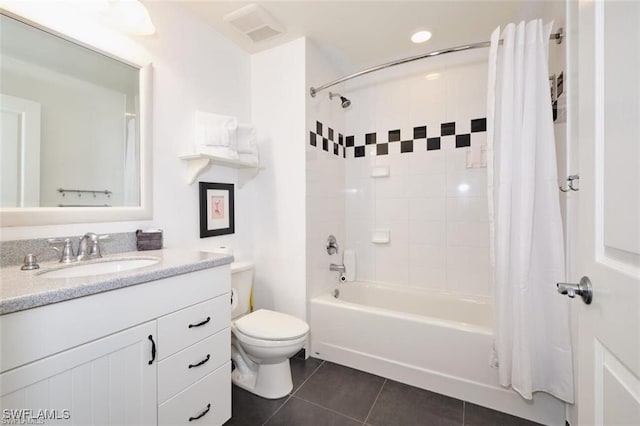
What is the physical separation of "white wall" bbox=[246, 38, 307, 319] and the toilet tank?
1.01 feet

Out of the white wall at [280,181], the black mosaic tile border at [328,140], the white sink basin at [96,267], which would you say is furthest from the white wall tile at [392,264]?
the white sink basin at [96,267]

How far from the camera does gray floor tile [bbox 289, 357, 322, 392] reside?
1.77 metres

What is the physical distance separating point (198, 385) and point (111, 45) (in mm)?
1693

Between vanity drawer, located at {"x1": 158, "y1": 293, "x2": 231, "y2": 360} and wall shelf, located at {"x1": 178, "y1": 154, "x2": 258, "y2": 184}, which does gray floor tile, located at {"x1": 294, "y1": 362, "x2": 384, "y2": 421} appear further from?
wall shelf, located at {"x1": 178, "y1": 154, "x2": 258, "y2": 184}

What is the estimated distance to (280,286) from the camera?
2129 millimetres

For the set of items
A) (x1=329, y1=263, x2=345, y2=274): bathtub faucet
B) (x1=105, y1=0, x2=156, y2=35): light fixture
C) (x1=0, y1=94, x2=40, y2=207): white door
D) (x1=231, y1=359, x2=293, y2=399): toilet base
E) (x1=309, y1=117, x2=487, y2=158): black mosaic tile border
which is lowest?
(x1=231, y1=359, x2=293, y2=399): toilet base

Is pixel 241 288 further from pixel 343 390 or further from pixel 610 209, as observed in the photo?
pixel 610 209

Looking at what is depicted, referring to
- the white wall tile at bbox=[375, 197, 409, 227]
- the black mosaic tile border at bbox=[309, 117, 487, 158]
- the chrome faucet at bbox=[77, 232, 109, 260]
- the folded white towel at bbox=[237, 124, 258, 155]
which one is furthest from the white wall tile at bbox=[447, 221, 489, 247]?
the chrome faucet at bbox=[77, 232, 109, 260]

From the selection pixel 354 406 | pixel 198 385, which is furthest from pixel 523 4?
pixel 198 385

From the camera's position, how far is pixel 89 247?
4.06 feet

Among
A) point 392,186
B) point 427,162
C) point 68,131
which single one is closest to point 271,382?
point 68,131

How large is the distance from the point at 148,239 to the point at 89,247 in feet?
0.84

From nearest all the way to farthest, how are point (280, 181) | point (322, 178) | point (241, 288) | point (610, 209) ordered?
point (610, 209) → point (241, 288) → point (280, 181) → point (322, 178)

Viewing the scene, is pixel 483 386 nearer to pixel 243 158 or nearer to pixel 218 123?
pixel 243 158
